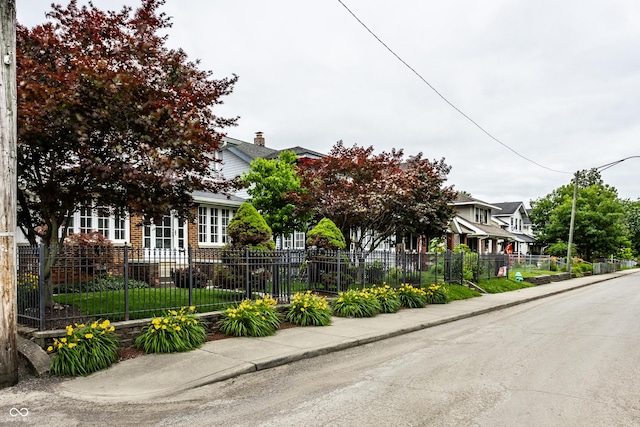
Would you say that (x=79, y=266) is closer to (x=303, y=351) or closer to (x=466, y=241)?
(x=303, y=351)

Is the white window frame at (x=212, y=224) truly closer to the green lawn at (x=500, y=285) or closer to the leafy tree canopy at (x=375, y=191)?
the leafy tree canopy at (x=375, y=191)

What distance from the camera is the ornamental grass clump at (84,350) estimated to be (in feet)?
22.7

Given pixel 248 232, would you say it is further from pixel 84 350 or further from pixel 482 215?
pixel 482 215

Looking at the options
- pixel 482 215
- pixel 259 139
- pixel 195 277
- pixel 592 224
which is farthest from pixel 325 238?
pixel 592 224

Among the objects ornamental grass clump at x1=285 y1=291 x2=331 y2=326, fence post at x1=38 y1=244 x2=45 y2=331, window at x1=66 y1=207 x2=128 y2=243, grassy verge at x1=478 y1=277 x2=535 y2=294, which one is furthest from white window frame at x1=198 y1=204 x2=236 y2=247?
fence post at x1=38 y1=244 x2=45 y2=331

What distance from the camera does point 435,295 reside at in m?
16.1

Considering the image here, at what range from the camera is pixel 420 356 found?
849 cm

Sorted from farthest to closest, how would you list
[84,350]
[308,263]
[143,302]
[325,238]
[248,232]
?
1. [325,238]
2. [308,263]
3. [248,232]
4. [143,302]
5. [84,350]

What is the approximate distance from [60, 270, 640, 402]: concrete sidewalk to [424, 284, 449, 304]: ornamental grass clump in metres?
3.52

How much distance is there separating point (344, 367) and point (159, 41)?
21.7ft

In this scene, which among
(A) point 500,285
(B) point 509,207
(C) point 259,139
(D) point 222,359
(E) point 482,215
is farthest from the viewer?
(B) point 509,207

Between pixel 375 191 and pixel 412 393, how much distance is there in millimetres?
10575

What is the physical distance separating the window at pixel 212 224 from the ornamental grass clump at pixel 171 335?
11.1 metres

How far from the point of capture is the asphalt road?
209 inches
